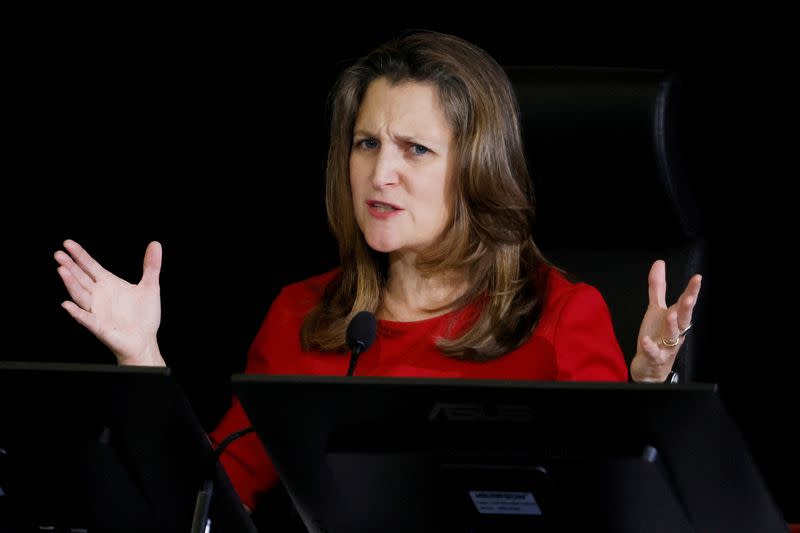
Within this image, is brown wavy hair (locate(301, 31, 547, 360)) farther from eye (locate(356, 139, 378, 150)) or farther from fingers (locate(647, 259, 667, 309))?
fingers (locate(647, 259, 667, 309))

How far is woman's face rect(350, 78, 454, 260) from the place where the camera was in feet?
6.44

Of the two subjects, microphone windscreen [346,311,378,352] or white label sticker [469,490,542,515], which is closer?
white label sticker [469,490,542,515]

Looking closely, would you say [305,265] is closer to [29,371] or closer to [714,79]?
[714,79]

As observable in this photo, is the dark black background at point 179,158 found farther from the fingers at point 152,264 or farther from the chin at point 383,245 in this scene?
the fingers at point 152,264

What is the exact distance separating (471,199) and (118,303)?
60cm

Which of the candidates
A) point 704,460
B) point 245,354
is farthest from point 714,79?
point 704,460

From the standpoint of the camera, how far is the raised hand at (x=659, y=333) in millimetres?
1576

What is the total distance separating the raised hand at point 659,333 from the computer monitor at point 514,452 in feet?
1.52

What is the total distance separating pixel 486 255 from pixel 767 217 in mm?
685

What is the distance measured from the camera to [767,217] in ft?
7.89

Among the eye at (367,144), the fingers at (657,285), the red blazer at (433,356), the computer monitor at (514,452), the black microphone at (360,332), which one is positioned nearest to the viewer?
the computer monitor at (514,452)

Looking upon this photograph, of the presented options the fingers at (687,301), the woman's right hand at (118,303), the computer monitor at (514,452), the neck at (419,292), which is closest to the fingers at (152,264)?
the woman's right hand at (118,303)

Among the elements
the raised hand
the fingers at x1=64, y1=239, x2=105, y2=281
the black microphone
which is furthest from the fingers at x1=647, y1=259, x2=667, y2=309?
the fingers at x1=64, y1=239, x2=105, y2=281

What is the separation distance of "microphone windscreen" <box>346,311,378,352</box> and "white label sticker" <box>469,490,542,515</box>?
0.38m
